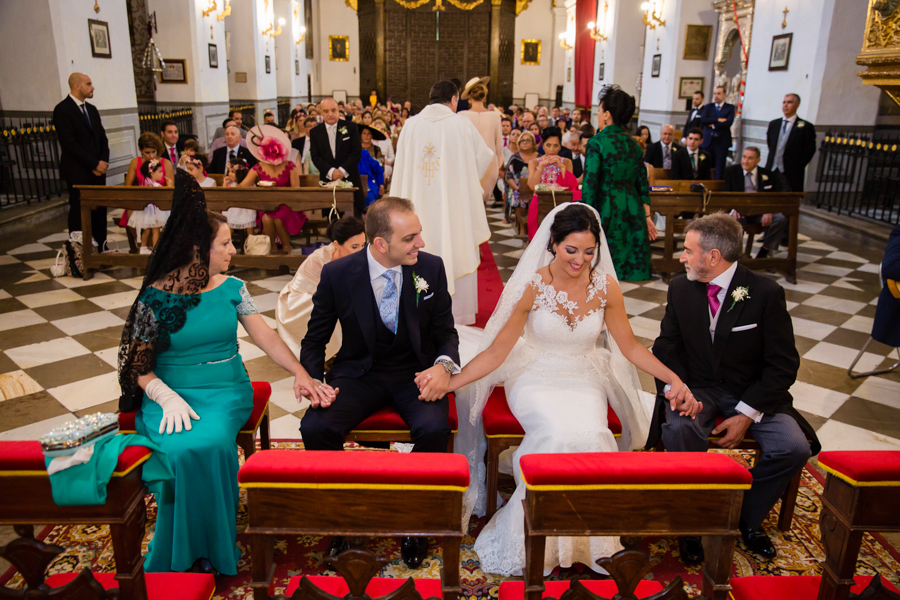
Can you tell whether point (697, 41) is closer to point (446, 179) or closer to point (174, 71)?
point (174, 71)

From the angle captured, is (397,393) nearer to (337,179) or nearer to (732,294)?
(732,294)

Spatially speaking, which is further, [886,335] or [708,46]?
[708,46]

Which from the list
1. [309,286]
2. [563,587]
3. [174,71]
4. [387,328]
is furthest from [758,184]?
[174,71]

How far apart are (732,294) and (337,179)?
434cm

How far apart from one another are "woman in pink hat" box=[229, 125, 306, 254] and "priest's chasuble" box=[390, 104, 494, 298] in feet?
6.75

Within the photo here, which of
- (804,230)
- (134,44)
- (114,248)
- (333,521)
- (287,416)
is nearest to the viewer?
(333,521)

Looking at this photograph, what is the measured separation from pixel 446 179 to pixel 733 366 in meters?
2.32

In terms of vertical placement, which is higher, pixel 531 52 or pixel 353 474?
pixel 531 52

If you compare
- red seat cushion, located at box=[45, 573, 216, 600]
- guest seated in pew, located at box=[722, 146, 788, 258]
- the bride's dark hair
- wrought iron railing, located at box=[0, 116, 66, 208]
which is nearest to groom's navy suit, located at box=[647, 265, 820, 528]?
the bride's dark hair

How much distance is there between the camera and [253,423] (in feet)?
8.40

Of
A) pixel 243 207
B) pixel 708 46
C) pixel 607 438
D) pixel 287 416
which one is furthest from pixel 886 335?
pixel 708 46

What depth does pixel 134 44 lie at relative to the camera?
11734 mm

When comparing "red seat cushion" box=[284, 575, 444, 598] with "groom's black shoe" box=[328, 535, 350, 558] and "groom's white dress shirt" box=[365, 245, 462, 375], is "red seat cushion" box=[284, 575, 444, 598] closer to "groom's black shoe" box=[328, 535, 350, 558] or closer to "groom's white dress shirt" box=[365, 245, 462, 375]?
"groom's black shoe" box=[328, 535, 350, 558]

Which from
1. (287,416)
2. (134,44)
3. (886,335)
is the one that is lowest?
(287,416)
